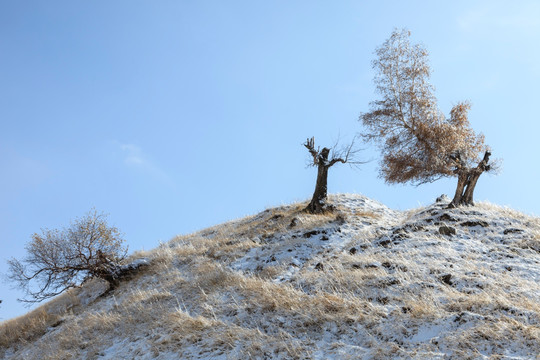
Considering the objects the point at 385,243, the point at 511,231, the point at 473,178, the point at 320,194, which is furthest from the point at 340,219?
the point at 473,178

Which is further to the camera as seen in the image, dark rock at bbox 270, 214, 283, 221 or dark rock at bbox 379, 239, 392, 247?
dark rock at bbox 270, 214, 283, 221

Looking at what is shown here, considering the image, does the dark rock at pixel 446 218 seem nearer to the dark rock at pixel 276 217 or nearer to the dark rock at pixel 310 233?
the dark rock at pixel 310 233

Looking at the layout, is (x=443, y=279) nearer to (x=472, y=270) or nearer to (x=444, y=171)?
(x=472, y=270)

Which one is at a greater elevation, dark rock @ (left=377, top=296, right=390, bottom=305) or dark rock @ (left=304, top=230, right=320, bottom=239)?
dark rock @ (left=304, top=230, right=320, bottom=239)

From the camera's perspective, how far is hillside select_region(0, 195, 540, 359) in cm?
680

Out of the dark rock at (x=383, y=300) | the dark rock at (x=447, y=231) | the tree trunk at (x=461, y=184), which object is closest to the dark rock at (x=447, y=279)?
the dark rock at (x=383, y=300)

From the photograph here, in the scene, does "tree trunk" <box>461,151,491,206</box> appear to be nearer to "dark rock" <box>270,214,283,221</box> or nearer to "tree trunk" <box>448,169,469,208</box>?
"tree trunk" <box>448,169,469,208</box>

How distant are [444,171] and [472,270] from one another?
11.8m

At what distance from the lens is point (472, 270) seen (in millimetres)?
9875

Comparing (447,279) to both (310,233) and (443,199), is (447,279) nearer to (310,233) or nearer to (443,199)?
(310,233)

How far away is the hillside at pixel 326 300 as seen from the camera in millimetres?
6801

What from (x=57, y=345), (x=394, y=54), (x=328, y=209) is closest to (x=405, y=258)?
A: (x=328, y=209)

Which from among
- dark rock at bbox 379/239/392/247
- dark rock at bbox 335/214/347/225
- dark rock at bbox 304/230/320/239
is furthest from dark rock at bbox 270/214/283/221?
dark rock at bbox 379/239/392/247

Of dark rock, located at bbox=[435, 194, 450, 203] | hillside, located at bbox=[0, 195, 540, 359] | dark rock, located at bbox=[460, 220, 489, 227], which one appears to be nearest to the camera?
hillside, located at bbox=[0, 195, 540, 359]
